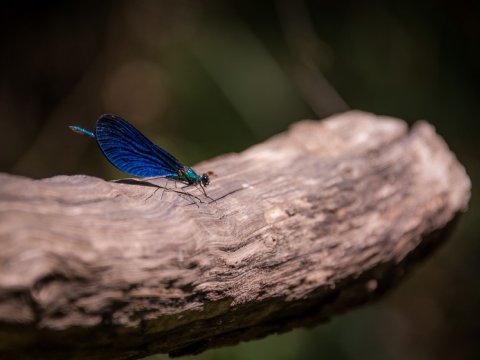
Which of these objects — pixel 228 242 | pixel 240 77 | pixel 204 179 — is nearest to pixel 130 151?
pixel 204 179

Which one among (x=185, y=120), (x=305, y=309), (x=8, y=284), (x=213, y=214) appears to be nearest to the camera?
(x=8, y=284)

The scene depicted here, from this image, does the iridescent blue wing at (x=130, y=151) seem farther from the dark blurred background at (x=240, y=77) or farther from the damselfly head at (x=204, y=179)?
the dark blurred background at (x=240, y=77)

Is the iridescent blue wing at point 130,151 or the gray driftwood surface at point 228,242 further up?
the iridescent blue wing at point 130,151

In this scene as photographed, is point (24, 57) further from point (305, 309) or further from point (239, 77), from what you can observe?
point (305, 309)

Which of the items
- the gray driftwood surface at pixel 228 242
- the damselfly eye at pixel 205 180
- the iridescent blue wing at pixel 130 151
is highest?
the iridescent blue wing at pixel 130 151

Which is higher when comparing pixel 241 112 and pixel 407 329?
pixel 241 112

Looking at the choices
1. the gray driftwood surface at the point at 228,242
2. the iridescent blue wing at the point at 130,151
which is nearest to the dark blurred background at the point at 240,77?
the gray driftwood surface at the point at 228,242

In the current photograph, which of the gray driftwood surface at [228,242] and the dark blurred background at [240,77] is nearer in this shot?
the gray driftwood surface at [228,242]

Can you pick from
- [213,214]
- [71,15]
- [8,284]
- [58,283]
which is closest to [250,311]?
[213,214]
